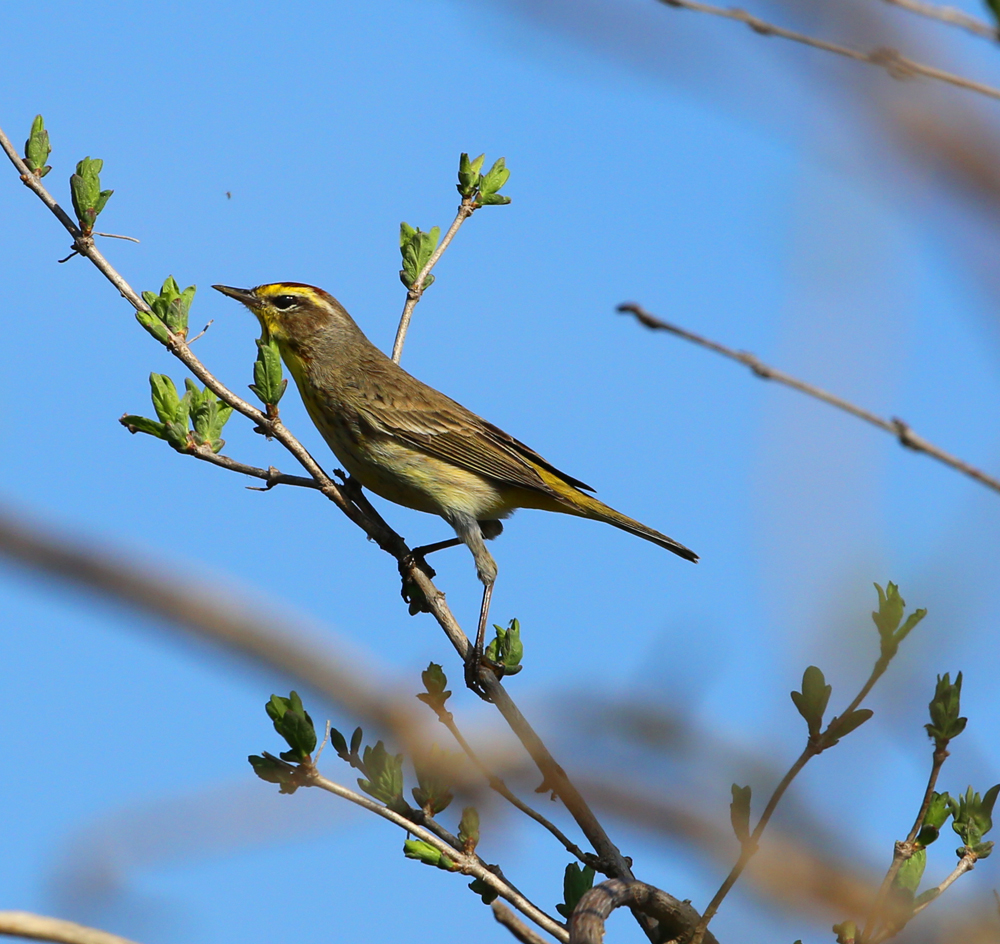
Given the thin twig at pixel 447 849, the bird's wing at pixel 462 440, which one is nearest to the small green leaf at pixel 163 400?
the thin twig at pixel 447 849

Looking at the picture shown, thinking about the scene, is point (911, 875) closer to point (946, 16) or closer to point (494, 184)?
point (946, 16)

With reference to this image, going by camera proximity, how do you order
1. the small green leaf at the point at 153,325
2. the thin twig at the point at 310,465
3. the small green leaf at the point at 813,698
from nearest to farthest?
the small green leaf at the point at 813,698 → the thin twig at the point at 310,465 → the small green leaf at the point at 153,325

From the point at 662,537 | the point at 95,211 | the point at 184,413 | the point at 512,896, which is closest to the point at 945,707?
the point at 512,896

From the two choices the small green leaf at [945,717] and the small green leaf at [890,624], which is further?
the small green leaf at [945,717]

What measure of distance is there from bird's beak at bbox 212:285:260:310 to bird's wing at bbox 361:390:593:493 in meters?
1.70

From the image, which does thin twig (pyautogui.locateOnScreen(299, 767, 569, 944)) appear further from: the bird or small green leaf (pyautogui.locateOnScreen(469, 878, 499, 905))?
the bird

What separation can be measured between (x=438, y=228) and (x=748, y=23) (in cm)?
559

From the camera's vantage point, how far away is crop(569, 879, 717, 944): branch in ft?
10.9

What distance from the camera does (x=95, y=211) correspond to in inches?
236

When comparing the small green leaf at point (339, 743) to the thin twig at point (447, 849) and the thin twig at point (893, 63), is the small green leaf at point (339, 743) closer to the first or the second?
the thin twig at point (447, 849)

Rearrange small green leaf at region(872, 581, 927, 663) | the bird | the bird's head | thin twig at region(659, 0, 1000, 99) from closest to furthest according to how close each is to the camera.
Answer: thin twig at region(659, 0, 1000, 99) < small green leaf at region(872, 581, 927, 663) < the bird < the bird's head

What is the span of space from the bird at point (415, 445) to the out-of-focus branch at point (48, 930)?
5.80 meters

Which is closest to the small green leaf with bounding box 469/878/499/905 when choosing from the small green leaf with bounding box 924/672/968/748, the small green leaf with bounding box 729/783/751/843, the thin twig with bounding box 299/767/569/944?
the thin twig with bounding box 299/767/569/944

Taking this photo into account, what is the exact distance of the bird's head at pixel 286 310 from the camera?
32.3 feet
